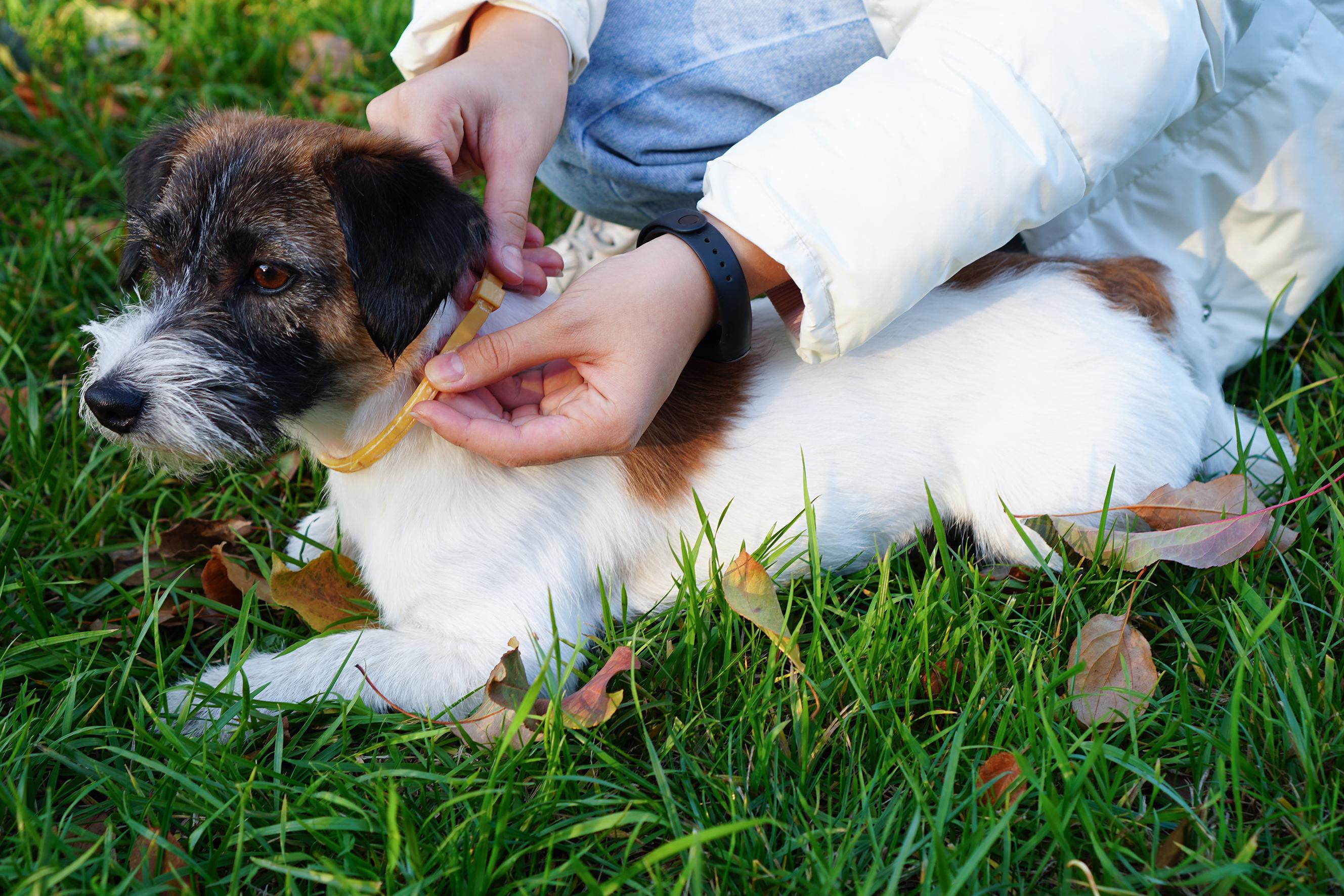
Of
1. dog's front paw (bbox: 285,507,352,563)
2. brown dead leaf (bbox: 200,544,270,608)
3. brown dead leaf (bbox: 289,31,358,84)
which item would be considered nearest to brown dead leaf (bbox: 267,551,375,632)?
brown dead leaf (bbox: 200,544,270,608)

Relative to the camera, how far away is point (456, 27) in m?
2.71

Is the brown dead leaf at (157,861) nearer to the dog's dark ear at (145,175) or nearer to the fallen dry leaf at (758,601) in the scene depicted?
the fallen dry leaf at (758,601)

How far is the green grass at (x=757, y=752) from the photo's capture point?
65.0 inches

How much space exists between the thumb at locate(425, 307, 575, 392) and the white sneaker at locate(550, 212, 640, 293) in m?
1.64

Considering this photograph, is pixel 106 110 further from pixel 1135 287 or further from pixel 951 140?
pixel 1135 287

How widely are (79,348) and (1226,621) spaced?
3533 mm

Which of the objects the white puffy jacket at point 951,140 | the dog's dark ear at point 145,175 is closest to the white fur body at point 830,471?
the white puffy jacket at point 951,140

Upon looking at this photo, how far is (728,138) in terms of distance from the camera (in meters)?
3.00

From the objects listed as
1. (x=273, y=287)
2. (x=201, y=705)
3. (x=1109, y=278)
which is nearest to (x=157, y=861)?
(x=201, y=705)

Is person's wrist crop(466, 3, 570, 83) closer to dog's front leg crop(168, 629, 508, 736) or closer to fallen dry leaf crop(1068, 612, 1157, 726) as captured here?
dog's front leg crop(168, 629, 508, 736)

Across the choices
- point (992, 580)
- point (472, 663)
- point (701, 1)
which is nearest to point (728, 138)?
point (701, 1)

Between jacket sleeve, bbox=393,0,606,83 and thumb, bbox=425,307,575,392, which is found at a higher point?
jacket sleeve, bbox=393,0,606,83

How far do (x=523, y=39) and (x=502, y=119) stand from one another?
341 millimetres

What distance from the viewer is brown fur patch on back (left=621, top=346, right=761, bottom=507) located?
2369 millimetres
